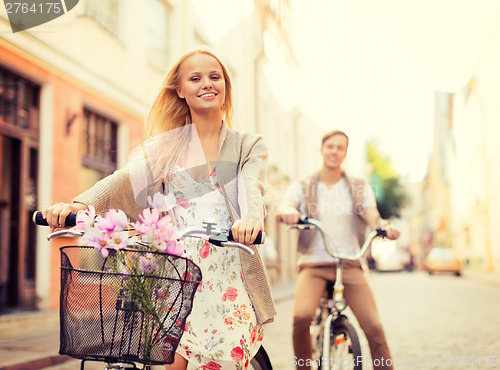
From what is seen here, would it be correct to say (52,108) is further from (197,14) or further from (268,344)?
(197,14)

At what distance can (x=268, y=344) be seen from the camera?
7.01m

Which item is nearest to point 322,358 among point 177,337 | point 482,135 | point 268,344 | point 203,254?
point 203,254

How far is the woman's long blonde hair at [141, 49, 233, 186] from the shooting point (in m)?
2.47

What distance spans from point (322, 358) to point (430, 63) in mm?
3727

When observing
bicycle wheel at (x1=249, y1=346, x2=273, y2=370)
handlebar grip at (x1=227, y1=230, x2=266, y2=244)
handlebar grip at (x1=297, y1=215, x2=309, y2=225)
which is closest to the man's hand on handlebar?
handlebar grip at (x1=297, y1=215, x2=309, y2=225)

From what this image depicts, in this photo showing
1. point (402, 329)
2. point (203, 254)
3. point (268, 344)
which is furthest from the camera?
point (402, 329)

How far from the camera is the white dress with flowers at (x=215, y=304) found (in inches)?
87.5

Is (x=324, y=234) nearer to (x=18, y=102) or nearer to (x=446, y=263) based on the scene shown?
(x=18, y=102)

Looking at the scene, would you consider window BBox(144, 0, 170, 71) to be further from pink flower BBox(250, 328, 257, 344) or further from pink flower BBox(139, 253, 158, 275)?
pink flower BBox(139, 253, 158, 275)

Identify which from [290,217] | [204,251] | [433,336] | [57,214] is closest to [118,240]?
[57,214]

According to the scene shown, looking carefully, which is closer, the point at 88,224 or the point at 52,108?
the point at 88,224

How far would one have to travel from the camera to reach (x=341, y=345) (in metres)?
3.63

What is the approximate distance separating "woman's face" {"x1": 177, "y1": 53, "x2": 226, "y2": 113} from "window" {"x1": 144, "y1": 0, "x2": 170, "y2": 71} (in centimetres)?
984

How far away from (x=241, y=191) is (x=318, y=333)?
78.1 inches
